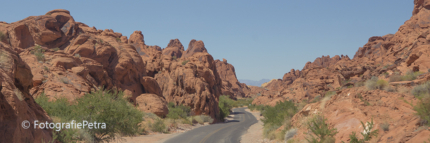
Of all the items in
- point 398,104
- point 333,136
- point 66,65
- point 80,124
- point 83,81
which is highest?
point 66,65

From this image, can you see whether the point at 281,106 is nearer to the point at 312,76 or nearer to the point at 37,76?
the point at 37,76

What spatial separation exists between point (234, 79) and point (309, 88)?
11486 cm

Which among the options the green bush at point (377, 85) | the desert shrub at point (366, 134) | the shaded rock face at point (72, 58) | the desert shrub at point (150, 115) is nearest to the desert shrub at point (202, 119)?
the shaded rock face at point (72, 58)

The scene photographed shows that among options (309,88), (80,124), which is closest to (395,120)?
(80,124)

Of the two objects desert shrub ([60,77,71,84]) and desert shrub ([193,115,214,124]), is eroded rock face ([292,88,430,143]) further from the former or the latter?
desert shrub ([193,115,214,124])

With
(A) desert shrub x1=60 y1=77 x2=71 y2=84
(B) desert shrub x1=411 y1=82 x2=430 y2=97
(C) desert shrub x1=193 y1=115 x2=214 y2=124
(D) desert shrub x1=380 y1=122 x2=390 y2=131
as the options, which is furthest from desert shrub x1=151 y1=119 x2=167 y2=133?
(B) desert shrub x1=411 y1=82 x2=430 y2=97

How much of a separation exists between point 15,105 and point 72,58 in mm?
18884

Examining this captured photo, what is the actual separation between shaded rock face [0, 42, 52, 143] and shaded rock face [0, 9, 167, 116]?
955 centimetres

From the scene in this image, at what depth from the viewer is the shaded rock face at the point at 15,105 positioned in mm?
7004

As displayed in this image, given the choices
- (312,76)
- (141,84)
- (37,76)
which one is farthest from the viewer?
(312,76)

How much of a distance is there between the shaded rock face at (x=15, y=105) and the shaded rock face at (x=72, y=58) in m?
9.55

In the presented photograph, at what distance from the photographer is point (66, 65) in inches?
918

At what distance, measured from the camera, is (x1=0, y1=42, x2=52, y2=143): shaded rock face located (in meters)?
7.00

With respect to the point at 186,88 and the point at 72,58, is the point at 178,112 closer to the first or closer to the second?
the point at 186,88
